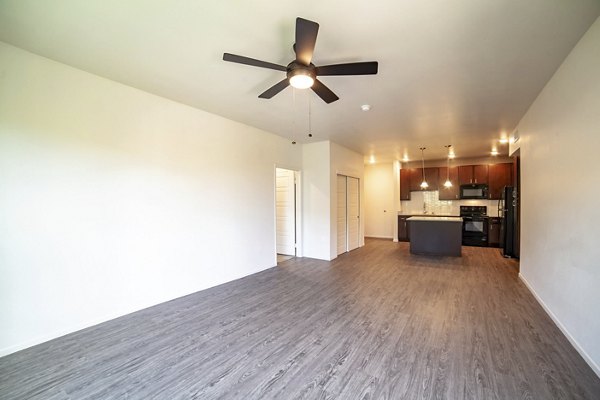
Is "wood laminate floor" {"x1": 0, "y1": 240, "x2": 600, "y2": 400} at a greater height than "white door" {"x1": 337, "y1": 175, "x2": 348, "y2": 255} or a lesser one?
lesser

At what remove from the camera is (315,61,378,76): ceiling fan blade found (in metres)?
2.05

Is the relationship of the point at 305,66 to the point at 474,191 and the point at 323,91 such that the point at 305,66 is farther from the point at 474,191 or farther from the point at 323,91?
the point at 474,191

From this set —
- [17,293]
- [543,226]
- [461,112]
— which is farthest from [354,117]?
[17,293]

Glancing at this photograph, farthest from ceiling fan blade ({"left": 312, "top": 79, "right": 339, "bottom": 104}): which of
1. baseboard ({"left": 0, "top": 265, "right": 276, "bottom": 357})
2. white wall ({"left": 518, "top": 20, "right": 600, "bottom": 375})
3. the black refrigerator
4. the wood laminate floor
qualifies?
the black refrigerator

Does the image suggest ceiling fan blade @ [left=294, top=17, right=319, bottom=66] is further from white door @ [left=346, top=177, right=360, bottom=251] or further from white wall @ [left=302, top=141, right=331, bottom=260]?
white door @ [left=346, top=177, right=360, bottom=251]

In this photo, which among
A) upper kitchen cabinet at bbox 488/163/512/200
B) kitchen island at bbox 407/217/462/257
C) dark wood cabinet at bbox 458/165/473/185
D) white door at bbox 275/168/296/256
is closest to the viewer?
kitchen island at bbox 407/217/462/257

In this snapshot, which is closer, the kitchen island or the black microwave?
the kitchen island

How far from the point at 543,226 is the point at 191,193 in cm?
475

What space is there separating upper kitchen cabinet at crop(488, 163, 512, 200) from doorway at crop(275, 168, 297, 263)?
600 centimetres

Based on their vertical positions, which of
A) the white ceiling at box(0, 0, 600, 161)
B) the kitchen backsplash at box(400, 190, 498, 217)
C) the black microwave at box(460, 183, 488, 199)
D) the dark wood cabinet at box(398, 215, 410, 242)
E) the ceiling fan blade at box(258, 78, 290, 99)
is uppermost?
the white ceiling at box(0, 0, 600, 161)

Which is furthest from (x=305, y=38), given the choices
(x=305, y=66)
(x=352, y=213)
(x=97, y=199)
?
(x=352, y=213)

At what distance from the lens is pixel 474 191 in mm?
7883

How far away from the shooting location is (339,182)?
6.51 meters

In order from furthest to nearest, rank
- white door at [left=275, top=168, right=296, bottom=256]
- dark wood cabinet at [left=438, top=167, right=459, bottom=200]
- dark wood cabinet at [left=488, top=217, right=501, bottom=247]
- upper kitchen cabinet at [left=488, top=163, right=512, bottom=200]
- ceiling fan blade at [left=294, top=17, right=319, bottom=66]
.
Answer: dark wood cabinet at [left=438, top=167, right=459, bottom=200] → upper kitchen cabinet at [left=488, top=163, right=512, bottom=200] → dark wood cabinet at [left=488, top=217, right=501, bottom=247] → white door at [left=275, top=168, right=296, bottom=256] → ceiling fan blade at [left=294, top=17, right=319, bottom=66]
